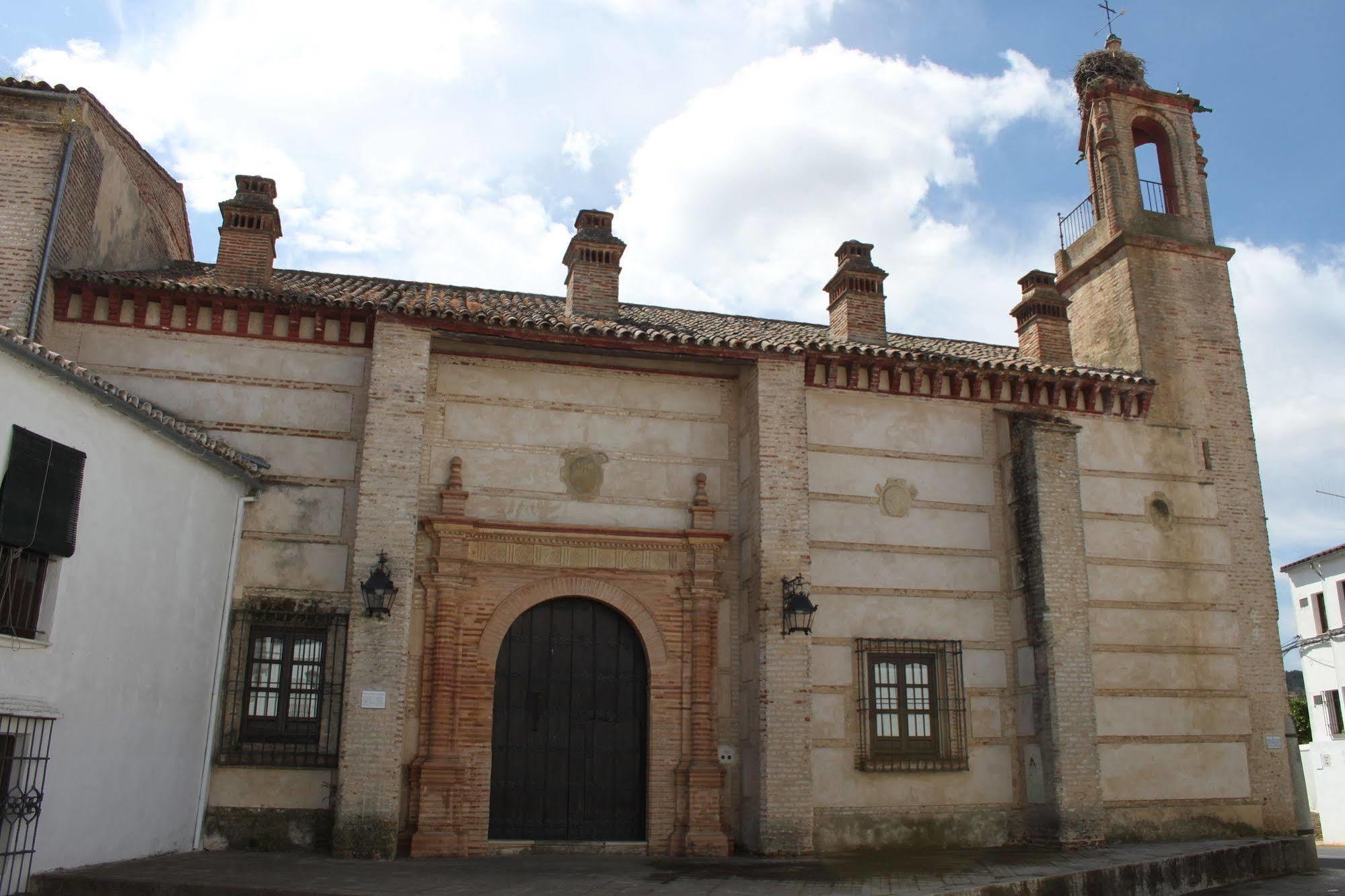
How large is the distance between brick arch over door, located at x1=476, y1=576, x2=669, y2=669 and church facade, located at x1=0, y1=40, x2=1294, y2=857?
30mm

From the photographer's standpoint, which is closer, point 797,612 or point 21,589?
point 21,589

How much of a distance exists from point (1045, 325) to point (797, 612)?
617 centimetres

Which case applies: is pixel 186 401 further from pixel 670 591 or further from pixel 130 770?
pixel 670 591

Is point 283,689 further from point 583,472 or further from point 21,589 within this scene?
point 583,472

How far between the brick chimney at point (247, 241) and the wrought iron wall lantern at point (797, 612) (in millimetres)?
6935

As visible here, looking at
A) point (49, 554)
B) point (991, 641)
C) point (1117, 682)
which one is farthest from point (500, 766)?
point (1117, 682)

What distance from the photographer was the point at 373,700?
10.2 meters

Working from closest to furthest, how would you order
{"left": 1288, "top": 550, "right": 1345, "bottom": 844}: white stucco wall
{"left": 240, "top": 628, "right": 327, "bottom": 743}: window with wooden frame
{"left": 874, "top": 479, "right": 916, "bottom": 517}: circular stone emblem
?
1. {"left": 240, "top": 628, "right": 327, "bottom": 743}: window with wooden frame
2. {"left": 874, "top": 479, "right": 916, "bottom": 517}: circular stone emblem
3. {"left": 1288, "top": 550, "right": 1345, "bottom": 844}: white stucco wall

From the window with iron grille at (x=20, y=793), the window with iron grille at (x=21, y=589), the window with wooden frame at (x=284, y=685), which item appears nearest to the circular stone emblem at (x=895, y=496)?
the window with wooden frame at (x=284, y=685)

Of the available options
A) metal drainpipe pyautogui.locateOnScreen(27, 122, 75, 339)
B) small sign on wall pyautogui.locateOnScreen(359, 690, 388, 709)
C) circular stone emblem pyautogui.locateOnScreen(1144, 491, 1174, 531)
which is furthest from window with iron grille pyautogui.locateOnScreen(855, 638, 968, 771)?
metal drainpipe pyautogui.locateOnScreen(27, 122, 75, 339)

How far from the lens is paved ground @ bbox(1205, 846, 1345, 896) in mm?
10047

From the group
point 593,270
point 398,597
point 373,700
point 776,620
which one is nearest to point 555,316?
point 593,270

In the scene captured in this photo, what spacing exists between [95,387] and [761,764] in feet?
23.3

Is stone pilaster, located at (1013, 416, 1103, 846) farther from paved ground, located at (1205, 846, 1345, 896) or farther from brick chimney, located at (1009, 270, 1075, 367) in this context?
brick chimney, located at (1009, 270, 1075, 367)
